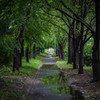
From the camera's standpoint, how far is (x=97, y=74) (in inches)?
402

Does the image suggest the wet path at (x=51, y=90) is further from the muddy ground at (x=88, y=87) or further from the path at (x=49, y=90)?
the muddy ground at (x=88, y=87)

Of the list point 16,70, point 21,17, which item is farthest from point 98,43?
point 16,70

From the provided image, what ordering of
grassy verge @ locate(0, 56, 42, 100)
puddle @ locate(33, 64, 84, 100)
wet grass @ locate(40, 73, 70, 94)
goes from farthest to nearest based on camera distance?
wet grass @ locate(40, 73, 70, 94) → puddle @ locate(33, 64, 84, 100) → grassy verge @ locate(0, 56, 42, 100)

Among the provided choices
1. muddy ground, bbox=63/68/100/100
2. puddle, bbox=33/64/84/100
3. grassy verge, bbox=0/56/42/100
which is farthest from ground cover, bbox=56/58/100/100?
grassy verge, bbox=0/56/42/100

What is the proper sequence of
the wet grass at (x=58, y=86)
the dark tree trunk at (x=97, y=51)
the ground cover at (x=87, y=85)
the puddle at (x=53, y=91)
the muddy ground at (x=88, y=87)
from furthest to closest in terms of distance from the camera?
the wet grass at (x=58, y=86) → the dark tree trunk at (x=97, y=51) → the puddle at (x=53, y=91) → the ground cover at (x=87, y=85) → the muddy ground at (x=88, y=87)

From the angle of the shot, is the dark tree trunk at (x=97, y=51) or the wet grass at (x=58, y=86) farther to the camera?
the wet grass at (x=58, y=86)

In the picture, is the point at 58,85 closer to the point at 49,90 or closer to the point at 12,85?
the point at 49,90

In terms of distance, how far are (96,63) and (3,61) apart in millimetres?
11787

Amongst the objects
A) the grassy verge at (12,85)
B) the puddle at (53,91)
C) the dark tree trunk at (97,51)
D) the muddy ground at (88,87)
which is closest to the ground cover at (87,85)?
the muddy ground at (88,87)

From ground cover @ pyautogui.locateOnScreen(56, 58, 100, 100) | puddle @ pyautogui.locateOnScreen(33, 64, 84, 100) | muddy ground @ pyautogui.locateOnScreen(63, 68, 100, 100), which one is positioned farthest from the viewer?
puddle @ pyautogui.locateOnScreen(33, 64, 84, 100)

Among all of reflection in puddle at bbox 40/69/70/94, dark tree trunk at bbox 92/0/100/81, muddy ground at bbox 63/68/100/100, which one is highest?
dark tree trunk at bbox 92/0/100/81

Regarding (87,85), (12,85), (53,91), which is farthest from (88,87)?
(12,85)

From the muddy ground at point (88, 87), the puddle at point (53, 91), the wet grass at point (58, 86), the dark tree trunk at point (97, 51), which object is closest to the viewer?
the muddy ground at point (88, 87)

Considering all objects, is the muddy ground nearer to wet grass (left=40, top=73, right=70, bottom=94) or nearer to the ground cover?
the ground cover
